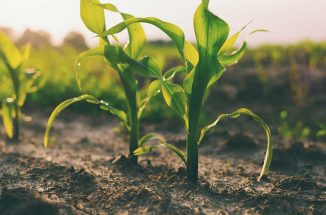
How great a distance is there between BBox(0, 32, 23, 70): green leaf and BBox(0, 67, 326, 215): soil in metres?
0.59

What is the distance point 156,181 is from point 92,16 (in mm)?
896

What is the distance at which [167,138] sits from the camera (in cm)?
359

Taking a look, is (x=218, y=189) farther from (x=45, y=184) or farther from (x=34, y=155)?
(x=34, y=155)

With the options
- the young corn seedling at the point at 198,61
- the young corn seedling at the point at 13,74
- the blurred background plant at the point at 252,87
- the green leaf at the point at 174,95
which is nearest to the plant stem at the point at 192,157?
the young corn seedling at the point at 198,61

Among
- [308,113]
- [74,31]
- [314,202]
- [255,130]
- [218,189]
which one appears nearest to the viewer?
[314,202]

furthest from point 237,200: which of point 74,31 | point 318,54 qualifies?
point 74,31

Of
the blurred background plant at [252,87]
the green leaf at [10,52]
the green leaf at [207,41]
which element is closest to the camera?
the green leaf at [207,41]

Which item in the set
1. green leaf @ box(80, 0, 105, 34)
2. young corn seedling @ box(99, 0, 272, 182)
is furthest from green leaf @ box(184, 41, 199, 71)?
green leaf @ box(80, 0, 105, 34)

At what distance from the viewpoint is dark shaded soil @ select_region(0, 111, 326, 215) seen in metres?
1.94

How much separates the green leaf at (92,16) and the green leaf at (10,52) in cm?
100

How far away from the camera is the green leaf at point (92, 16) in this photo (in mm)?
2166

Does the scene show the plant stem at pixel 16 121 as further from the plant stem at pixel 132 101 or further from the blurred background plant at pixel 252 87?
the plant stem at pixel 132 101

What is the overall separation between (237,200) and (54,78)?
11.5ft

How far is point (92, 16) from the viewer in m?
2.19
